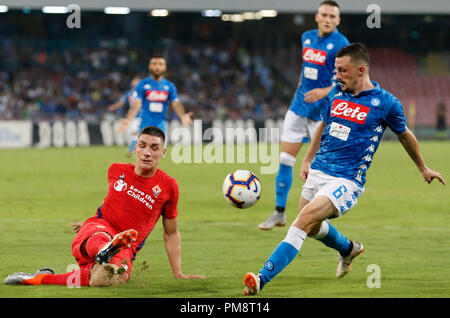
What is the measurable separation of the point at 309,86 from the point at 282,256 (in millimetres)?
4492

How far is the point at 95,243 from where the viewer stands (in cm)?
620

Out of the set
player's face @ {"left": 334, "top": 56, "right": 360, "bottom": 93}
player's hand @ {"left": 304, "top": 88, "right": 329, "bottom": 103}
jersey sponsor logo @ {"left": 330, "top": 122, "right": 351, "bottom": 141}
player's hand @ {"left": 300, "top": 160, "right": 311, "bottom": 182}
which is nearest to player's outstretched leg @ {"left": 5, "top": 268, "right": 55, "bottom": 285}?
player's hand @ {"left": 300, "top": 160, "right": 311, "bottom": 182}

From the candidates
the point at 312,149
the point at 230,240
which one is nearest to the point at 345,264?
the point at 312,149

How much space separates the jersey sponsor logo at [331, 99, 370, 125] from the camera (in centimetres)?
643

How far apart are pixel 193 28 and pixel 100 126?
1432 cm

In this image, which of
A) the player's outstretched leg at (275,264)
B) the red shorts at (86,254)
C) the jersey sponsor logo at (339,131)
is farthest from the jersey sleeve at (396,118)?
the red shorts at (86,254)

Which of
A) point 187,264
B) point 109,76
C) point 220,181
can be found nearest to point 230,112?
point 109,76

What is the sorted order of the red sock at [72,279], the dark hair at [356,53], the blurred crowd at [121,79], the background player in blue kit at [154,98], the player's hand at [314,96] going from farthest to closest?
1. the blurred crowd at [121,79]
2. the background player in blue kit at [154,98]
3. the player's hand at [314,96]
4. the dark hair at [356,53]
5. the red sock at [72,279]

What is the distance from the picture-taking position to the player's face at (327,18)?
32.4 ft

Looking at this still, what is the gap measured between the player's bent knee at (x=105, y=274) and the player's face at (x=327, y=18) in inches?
195

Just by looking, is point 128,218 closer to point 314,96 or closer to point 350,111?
point 350,111

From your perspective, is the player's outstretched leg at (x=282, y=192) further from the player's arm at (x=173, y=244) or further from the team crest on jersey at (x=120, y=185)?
the team crest on jersey at (x=120, y=185)

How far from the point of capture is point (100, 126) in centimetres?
3002

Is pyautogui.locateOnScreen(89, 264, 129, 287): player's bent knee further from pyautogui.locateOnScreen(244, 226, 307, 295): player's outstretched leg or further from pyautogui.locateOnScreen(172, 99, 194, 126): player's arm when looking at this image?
pyautogui.locateOnScreen(172, 99, 194, 126): player's arm
